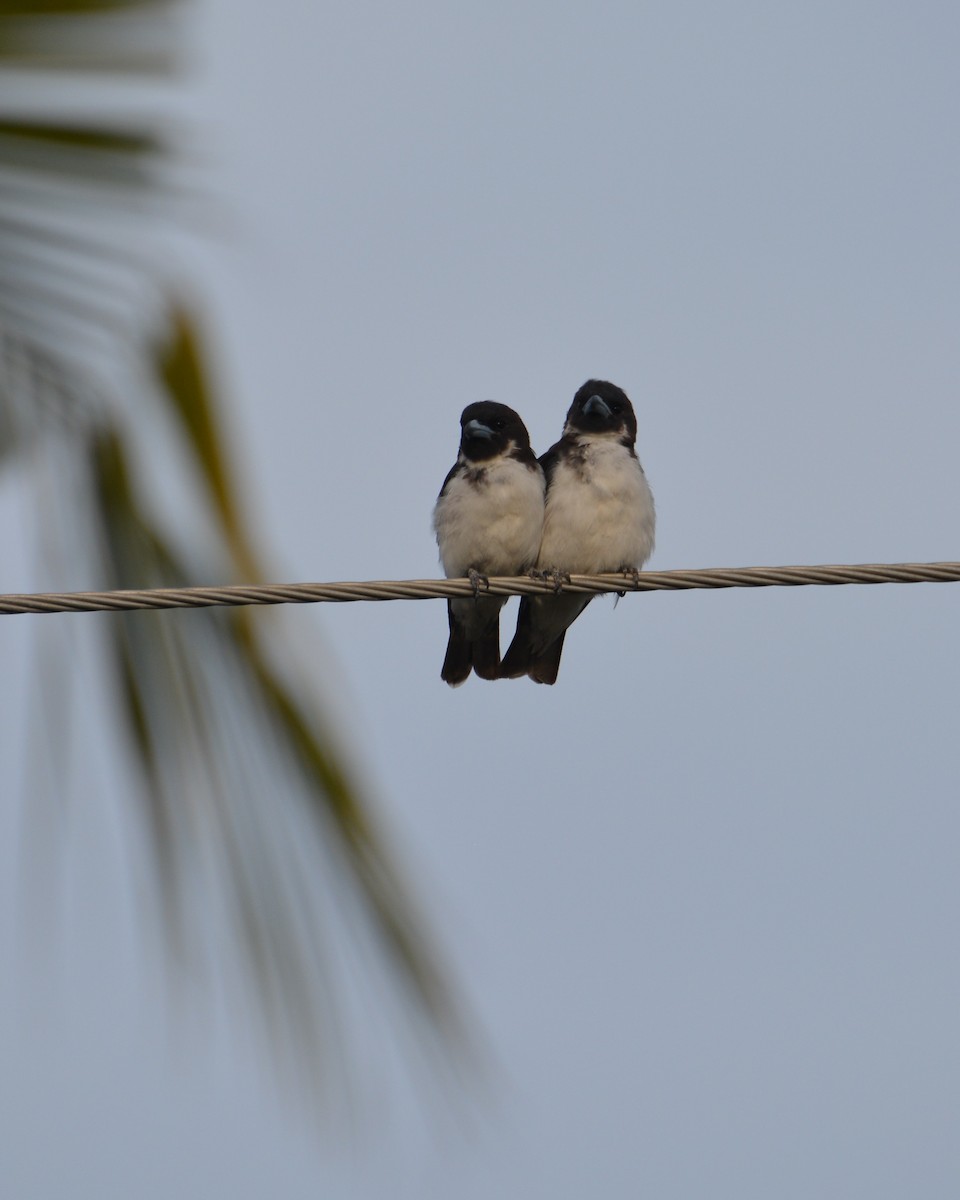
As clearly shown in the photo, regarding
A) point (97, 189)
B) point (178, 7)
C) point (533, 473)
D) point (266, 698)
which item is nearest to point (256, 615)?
point (266, 698)

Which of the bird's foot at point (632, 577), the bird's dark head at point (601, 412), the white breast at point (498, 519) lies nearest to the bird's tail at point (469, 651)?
the white breast at point (498, 519)

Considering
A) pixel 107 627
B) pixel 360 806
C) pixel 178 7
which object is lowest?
pixel 360 806

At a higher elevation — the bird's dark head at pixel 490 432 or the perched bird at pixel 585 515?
the bird's dark head at pixel 490 432

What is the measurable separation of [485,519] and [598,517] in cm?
56

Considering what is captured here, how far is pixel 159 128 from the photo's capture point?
117cm

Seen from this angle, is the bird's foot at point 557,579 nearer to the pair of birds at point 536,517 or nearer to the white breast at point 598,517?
the pair of birds at point 536,517

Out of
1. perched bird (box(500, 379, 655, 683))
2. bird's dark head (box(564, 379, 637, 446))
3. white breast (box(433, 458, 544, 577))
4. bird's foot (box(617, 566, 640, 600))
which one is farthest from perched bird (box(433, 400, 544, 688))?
bird's foot (box(617, 566, 640, 600))

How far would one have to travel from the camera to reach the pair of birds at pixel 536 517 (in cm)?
730

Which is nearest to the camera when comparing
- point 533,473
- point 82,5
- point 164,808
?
point 164,808

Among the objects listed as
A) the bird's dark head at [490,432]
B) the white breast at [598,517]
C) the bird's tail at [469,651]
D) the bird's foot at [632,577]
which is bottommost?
the bird's tail at [469,651]

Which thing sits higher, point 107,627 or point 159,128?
point 159,128

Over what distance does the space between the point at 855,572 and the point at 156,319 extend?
3.77 meters

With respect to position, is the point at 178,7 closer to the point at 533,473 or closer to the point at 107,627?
the point at 107,627

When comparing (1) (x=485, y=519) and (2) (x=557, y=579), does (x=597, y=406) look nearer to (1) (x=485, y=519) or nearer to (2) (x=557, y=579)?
(1) (x=485, y=519)
